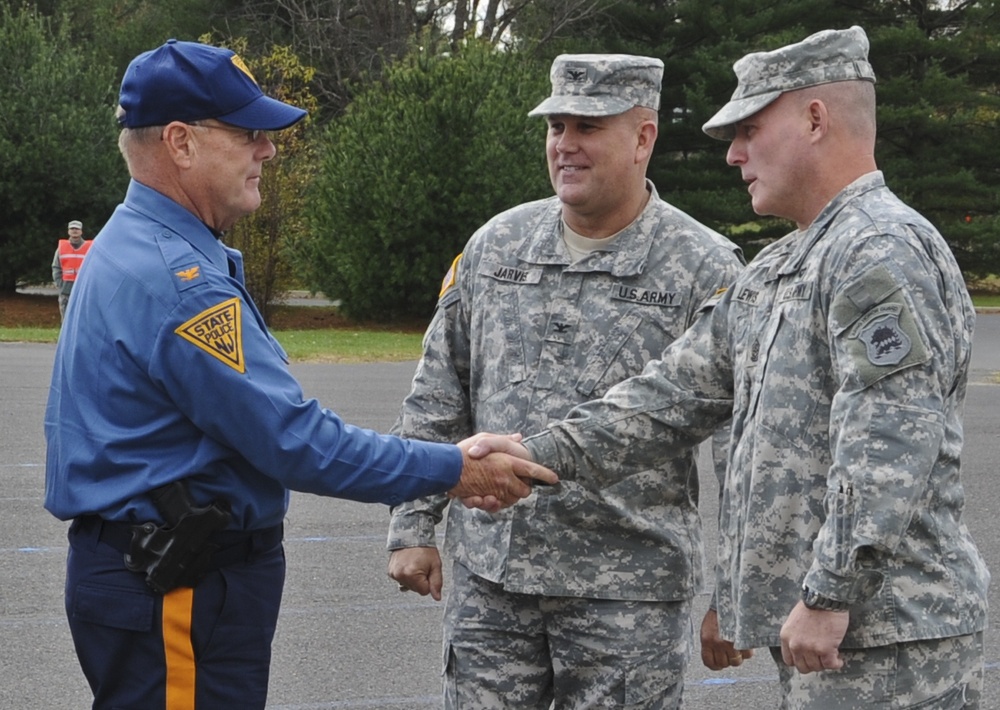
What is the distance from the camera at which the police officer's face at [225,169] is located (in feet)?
10.5

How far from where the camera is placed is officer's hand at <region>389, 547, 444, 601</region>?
3867mm

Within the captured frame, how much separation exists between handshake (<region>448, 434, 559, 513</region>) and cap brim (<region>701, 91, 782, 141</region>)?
954mm

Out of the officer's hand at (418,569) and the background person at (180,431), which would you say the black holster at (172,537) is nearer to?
the background person at (180,431)

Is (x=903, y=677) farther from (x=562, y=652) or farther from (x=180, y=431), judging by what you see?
(x=180, y=431)

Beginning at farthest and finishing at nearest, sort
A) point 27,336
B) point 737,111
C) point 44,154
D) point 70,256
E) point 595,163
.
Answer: point 44,154
point 70,256
point 27,336
point 595,163
point 737,111

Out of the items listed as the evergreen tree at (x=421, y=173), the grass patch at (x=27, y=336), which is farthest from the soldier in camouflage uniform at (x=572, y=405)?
the evergreen tree at (x=421, y=173)

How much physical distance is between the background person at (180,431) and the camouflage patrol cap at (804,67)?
109cm

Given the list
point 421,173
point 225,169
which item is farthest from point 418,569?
point 421,173

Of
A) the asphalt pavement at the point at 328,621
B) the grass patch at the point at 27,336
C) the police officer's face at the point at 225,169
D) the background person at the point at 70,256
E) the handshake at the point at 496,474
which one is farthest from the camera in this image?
the background person at the point at 70,256

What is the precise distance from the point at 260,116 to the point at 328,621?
147 inches

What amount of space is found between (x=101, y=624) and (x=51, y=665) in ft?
9.87

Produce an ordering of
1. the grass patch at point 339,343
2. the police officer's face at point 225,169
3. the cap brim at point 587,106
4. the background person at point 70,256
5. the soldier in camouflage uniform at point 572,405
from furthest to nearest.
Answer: the background person at point 70,256 → the grass patch at point 339,343 → the cap brim at point 587,106 → the soldier in camouflage uniform at point 572,405 → the police officer's face at point 225,169

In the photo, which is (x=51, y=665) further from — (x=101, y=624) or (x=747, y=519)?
(x=747, y=519)

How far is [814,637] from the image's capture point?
2.68 metres
